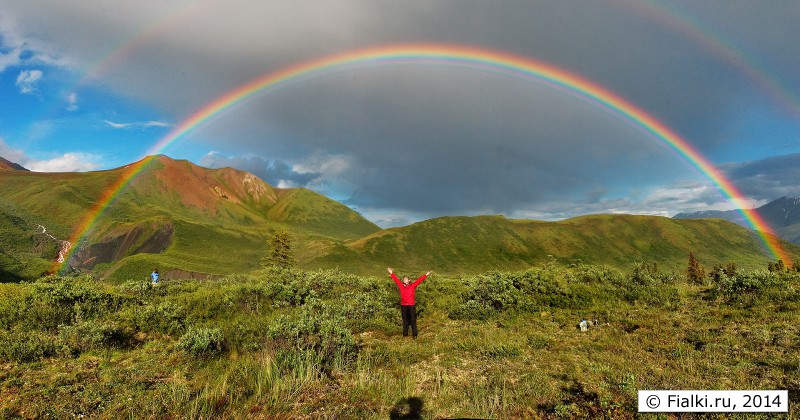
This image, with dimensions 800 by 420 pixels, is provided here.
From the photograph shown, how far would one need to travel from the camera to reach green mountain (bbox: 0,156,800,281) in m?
105

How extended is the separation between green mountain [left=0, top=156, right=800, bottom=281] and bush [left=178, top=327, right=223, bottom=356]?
260 feet

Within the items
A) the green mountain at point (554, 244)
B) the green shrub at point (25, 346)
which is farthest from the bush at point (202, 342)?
the green mountain at point (554, 244)

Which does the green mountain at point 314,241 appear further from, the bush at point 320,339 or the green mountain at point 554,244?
the bush at point 320,339

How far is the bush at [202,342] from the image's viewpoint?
10664 mm

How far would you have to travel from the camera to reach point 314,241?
129500mm

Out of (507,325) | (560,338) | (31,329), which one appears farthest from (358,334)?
(31,329)

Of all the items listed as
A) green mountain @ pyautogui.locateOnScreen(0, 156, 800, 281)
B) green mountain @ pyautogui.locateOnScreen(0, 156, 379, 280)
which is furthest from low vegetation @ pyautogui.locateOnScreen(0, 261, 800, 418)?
green mountain @ pyautogui.locateOnScreen(0, 156, 379, 280)

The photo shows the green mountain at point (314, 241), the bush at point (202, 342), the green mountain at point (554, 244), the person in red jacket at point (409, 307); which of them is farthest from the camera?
the green mountain at point (554, 244)

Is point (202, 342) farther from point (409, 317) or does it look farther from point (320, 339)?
point (409, 317)

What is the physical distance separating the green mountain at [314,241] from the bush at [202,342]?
260ft

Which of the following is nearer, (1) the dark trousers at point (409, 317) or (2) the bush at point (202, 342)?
(2) the bush at point (202, 342)

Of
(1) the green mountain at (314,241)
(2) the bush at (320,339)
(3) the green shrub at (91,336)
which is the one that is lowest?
(3) the green shrub at (91,336)

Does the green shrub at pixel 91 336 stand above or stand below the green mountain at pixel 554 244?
below

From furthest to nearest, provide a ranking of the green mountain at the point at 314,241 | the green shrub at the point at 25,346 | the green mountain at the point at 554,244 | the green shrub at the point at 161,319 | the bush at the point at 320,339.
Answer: the green mountain at the point at 554,244
the green mountain at the point at 314,241
the green shrub at the point at 161,319
the bush at the point at 320,339
the green shrub at the point at 25,346
